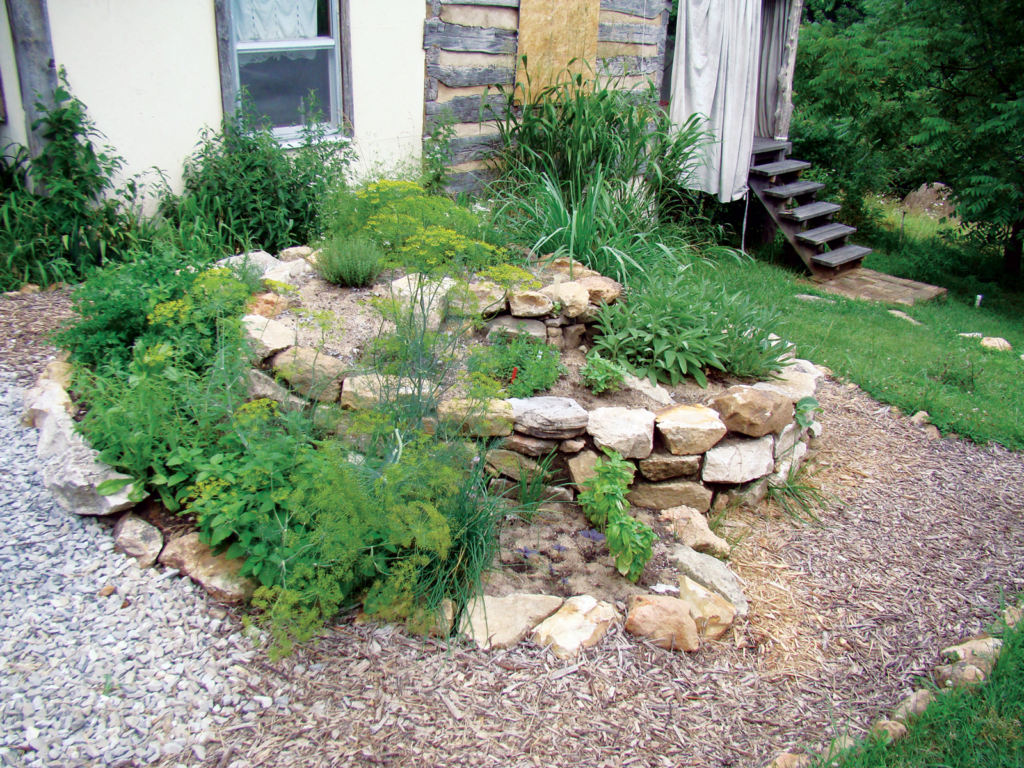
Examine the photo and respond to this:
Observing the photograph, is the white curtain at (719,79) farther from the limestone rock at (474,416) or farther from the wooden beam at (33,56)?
the wooden beam at (33,56)

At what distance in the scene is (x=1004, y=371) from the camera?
536 cm

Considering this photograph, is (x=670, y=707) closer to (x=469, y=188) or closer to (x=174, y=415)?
(x=174, y=415)

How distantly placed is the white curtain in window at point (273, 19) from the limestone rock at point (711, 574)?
4.48 meters

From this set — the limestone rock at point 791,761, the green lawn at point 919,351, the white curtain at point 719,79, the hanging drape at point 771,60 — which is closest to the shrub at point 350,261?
the green lawn at point 919,351

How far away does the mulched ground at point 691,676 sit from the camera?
220cm

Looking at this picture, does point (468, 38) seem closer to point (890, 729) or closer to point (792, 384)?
point (792, 384)

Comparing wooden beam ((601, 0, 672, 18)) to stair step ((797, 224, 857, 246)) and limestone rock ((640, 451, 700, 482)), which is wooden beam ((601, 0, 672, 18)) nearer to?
stair step ((797, 224, 857, 246))

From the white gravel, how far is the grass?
1913 mm

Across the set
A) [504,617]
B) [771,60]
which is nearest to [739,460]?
[504,617]

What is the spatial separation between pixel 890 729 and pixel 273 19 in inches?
216

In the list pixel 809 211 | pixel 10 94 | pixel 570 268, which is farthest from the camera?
pixel 809 211

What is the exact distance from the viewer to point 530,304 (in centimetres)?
391

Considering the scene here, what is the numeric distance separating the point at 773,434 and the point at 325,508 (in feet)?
7.84

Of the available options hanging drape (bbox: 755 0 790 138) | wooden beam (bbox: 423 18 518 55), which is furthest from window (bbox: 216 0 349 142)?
hanging drape (bbox: 755 0 790 138)
